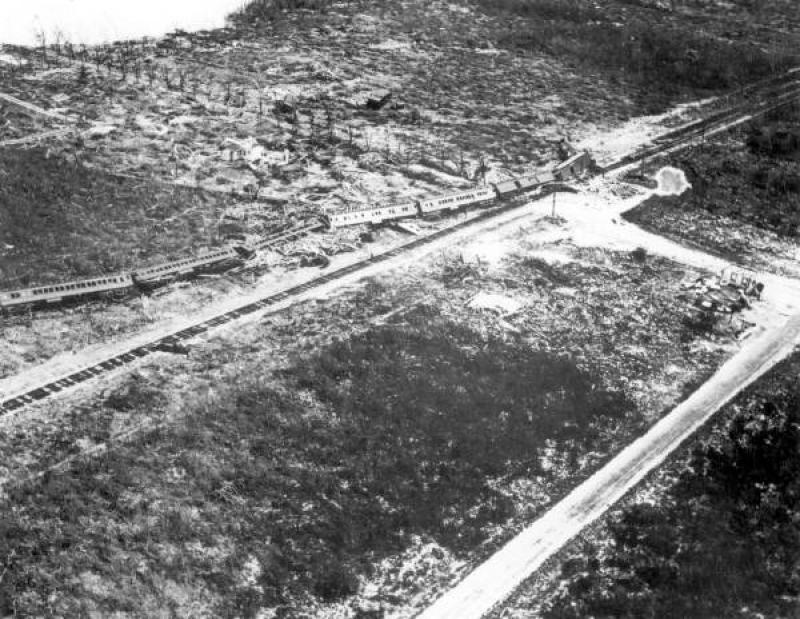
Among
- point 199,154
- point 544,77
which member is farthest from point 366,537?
point 544,77

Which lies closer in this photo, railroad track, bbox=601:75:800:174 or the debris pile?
the debris pile

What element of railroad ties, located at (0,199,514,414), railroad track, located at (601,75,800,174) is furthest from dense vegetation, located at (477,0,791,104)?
railroad ties, located at (0,199,514,414)

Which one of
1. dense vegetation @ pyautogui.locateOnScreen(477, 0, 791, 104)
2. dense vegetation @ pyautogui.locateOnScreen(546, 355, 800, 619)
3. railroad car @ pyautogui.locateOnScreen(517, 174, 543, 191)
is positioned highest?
dense vegetation @ pyautogui.locateOnScreen(477, 0, 791, 104)

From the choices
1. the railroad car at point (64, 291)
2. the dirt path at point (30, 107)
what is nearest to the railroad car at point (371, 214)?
the railroad car at point (64, 291)

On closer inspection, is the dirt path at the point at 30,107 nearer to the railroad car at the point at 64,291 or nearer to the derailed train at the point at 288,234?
the derailed train at the point at 288,234

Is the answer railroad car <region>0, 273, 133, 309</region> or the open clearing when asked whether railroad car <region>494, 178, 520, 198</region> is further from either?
railroad car <region>0, 273, 133, 309</region>

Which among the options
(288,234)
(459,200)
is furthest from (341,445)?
(459,200)

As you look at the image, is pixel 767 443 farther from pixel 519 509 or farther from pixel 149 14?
pixel 149 14

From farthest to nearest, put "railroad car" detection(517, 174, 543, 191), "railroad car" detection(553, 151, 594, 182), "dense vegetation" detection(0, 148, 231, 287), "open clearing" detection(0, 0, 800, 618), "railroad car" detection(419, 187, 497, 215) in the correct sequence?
"railroad car" detection(553, 151, 594, 182) < "railroad car" detection(517, 174, 543, 191) < "railroad car" detection(419, 187, 497, 215) < "dense vegetation" detection(0, 148, 231, 287) < "open clearing" detection(0, 0, 800, 618)

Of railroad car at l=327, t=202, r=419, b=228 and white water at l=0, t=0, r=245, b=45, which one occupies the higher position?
white water at l=0, t=0, r=245, b=45

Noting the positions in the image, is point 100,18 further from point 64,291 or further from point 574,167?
point 64,291
